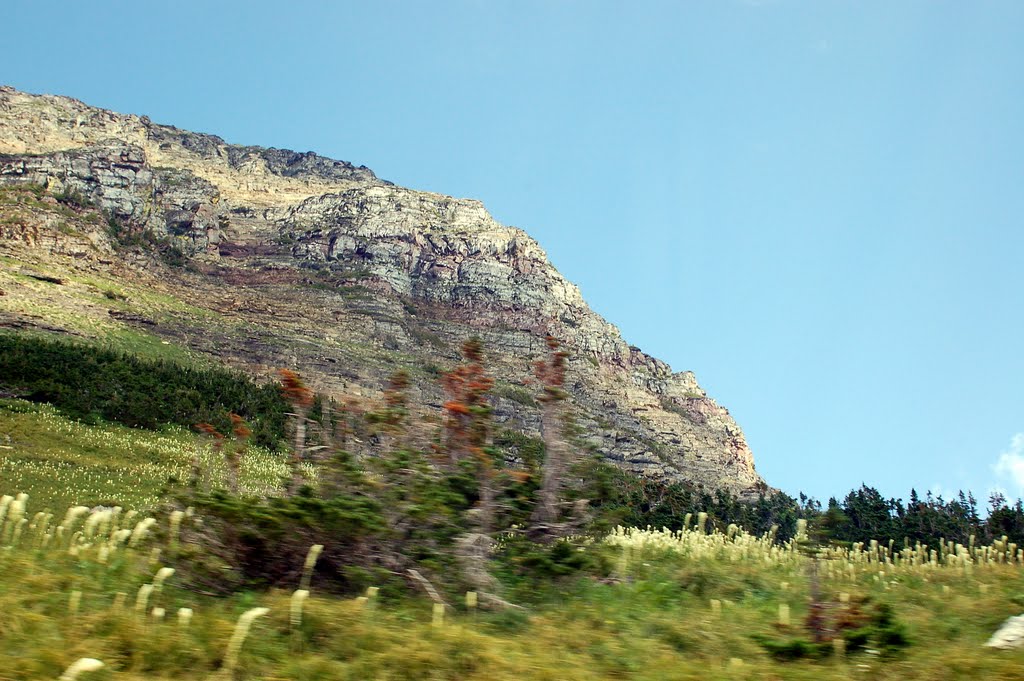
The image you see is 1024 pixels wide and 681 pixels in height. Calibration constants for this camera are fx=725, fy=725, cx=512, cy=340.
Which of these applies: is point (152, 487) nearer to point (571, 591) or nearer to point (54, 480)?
point (54, 480)

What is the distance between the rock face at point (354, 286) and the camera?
109375 millimetres

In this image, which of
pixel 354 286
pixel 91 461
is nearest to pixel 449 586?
pixel 91 461

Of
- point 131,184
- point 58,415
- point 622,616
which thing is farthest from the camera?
point 131,184

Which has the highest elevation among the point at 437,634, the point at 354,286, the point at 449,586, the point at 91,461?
the point at 354,286

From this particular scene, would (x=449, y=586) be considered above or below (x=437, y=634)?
above

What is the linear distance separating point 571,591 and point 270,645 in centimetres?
339

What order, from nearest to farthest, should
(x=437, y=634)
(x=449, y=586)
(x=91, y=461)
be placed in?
(x=437, y=634), (x=449, y=586), (x=91, y=461)

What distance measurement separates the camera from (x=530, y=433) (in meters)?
104

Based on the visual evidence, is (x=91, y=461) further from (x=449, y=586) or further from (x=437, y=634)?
(x=437, y=634)

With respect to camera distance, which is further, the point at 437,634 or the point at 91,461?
the point at 91,461

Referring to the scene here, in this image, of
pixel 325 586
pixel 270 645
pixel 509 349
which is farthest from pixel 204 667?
pixel 509 349

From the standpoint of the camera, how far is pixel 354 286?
15075 cm

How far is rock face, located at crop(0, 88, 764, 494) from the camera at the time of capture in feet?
359

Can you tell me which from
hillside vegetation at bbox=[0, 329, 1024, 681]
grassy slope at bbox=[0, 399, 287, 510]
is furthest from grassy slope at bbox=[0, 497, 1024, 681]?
grassy slope at bbox=[0, 399, 287, 510]
